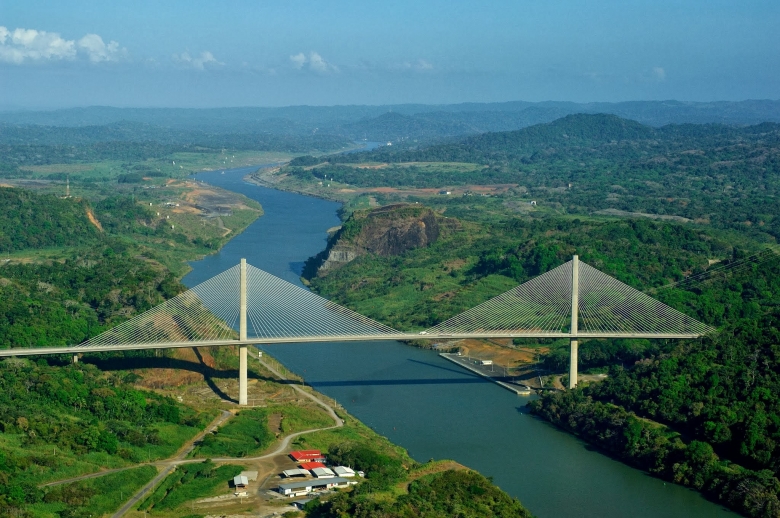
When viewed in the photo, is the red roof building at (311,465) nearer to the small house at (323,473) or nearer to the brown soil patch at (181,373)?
the small house at (323,473)

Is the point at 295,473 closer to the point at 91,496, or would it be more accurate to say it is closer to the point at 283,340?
the point at 91,496

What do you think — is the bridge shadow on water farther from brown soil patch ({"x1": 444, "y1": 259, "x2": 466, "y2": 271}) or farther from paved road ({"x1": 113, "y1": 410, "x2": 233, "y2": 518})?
brown soil patch ({"x1": 444, "y1": 259, "x2": 466, "y2": 271})

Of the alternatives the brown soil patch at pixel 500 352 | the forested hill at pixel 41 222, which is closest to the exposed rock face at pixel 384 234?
the forested hill at pixel 41 222

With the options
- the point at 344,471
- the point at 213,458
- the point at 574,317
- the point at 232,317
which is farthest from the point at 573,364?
the point at 213,458

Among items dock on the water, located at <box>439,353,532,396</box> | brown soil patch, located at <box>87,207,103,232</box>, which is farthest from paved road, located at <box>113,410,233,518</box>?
brown soil patch, located at <box>87,207,103,232</box>

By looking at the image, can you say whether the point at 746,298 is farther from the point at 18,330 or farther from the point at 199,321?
the point at 18,330
